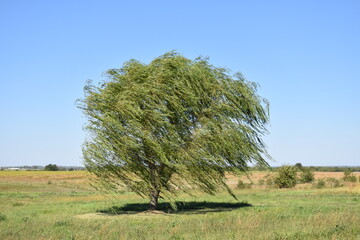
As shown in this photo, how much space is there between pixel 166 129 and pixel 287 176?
33824 mm

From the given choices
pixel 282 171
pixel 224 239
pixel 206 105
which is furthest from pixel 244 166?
pixel 282 171

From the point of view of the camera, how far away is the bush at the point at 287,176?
176 ft

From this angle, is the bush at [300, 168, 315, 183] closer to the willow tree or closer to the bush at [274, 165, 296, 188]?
the bush at [274, 165, 296, 188]

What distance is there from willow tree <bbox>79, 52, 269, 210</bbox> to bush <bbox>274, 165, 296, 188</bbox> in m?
28.9

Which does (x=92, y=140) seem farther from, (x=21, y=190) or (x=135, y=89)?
(x=21, y=190)

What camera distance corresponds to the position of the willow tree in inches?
947

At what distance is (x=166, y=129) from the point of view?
24344 millimetres

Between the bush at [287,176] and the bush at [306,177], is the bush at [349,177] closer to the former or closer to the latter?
the bush at [306,177]

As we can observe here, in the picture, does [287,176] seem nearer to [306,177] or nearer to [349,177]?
[306,177]

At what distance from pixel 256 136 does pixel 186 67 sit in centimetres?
646

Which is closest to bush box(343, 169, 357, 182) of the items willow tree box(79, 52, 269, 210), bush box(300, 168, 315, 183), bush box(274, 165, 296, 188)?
bush box(300, 168, 315, 183)

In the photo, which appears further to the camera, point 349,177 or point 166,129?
point 349,177

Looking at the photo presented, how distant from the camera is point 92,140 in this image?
79.9 ft

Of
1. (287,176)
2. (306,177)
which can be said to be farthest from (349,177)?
(287,176)
